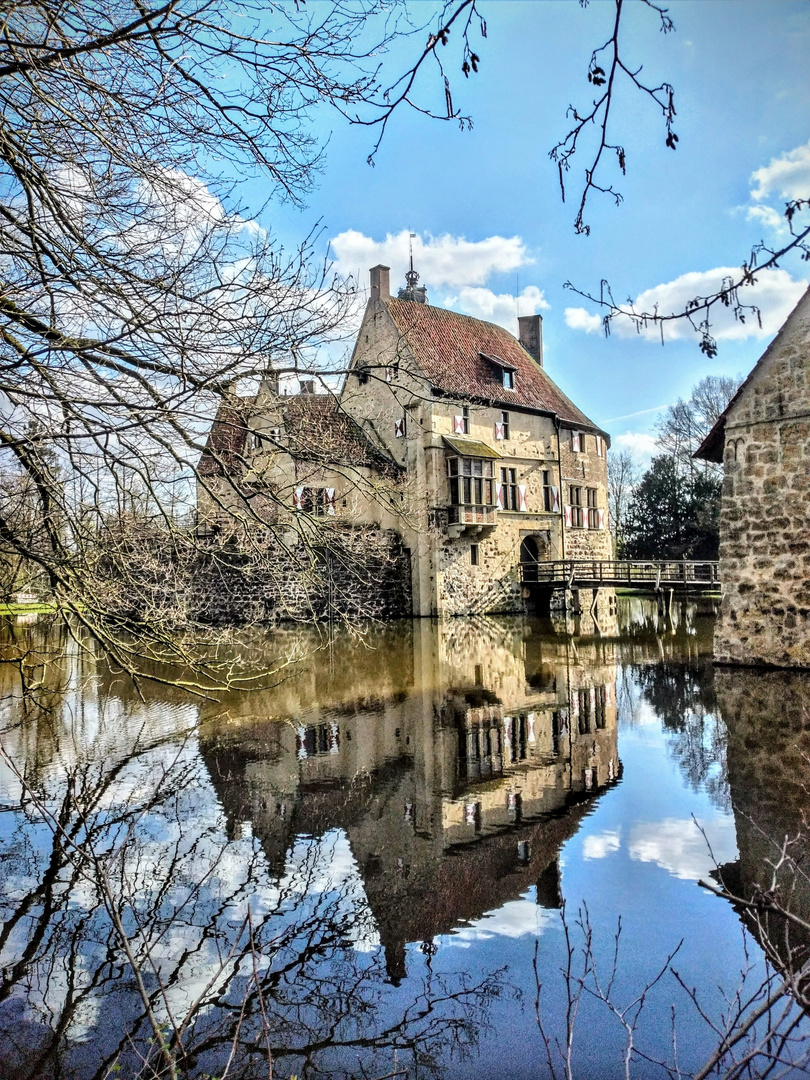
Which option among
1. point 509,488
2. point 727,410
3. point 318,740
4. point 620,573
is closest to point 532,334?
point 509,488

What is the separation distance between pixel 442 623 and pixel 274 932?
21.3 m

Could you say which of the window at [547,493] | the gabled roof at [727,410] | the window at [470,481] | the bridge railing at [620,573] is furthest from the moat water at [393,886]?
the window at [547,493]

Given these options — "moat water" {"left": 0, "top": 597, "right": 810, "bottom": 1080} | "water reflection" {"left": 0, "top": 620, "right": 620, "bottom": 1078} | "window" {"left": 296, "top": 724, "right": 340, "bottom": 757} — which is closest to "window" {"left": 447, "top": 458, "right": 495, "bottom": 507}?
"water reflection" {"left": 0, "top": 620, "right": 620, "bottom": 1078}

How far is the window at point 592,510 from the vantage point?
32375 mm

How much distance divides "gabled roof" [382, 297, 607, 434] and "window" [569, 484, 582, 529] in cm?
267

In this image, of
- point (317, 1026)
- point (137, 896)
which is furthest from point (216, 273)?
point (317, 1026)

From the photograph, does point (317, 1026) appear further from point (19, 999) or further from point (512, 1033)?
point (19, 999)

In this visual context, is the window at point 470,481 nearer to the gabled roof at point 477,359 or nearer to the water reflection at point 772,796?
the gabled roof at point 477,359

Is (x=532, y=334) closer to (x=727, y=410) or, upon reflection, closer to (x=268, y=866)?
(x=727, y=410)

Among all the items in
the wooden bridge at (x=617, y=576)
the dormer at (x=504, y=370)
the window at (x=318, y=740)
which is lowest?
the window at (x=318, y=740)

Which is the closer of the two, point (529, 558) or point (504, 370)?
point (504, 370)

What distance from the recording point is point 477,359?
98.5 ft

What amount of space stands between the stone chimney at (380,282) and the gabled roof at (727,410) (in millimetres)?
17293

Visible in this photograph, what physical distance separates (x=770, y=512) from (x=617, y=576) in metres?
16.3
